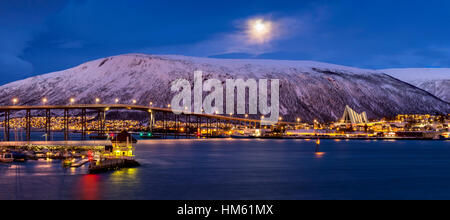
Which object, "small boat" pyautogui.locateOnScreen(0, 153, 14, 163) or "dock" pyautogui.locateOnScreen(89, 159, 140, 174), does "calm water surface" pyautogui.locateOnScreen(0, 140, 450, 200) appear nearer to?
"dock" pyautogui.locateOnScreen(89, 159, 140, 174)

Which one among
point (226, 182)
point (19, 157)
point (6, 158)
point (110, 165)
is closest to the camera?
point (226, 182)

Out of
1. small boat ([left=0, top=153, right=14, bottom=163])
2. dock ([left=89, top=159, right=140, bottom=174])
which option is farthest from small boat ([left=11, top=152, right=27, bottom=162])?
dock ([left=89, top=159, right=140, bottom=174])

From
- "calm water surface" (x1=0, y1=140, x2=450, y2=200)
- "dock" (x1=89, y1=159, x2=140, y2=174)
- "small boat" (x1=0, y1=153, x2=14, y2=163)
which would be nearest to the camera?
"calm water surface" (x1=0, y1=140, x2=450, y2=200)

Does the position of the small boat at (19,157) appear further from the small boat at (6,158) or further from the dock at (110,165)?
the dock at (110,165)

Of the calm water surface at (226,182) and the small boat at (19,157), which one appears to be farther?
the small boat at (19,157)

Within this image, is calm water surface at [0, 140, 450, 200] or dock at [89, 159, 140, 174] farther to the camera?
dock at [89, 159, 140, 174]

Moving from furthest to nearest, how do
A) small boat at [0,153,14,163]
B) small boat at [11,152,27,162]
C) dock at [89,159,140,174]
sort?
small boat at [11,152,27,162] → small boat at [0,153,14,163] → dock at [89,159,140,174]

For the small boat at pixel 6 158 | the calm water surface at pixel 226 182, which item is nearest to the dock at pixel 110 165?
the calm water surface at pixel 226 182

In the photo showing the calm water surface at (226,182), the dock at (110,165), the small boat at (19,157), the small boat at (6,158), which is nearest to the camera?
the calm water surface at (226,182)

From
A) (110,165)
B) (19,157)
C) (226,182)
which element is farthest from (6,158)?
(226,182)

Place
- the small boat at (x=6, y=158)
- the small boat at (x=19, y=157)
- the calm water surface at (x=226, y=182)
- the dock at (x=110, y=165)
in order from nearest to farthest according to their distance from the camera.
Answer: the calm water surface at (x=226, y=182), the dock at (x=110, y=165), the small boat at (x=6, y=158), the small boat at (x=19, y=157)

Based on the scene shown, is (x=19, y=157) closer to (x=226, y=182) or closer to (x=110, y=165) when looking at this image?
(x=110, y=165)
